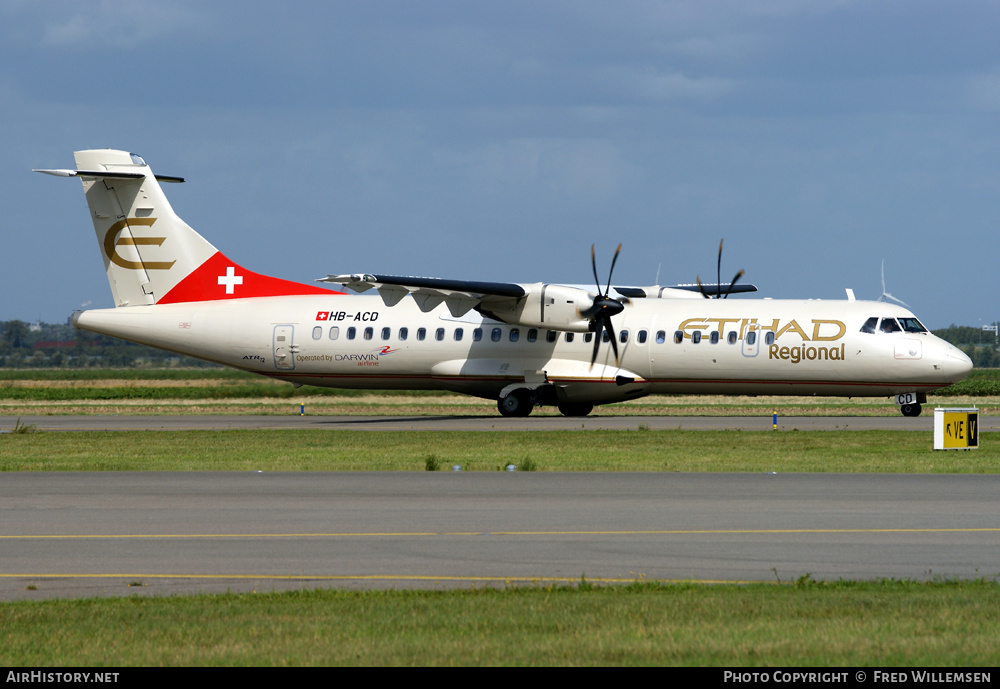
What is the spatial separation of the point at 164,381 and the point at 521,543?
63.3m

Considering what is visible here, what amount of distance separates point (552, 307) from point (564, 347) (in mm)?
1700

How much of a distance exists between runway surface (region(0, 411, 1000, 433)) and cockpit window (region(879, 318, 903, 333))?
8.91ft

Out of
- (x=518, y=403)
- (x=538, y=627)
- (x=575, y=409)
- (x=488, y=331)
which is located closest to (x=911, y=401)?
(x=575, y=409)

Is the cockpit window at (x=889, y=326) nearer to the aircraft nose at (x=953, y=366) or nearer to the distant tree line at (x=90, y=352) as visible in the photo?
the aircraft nose at (x=953, y=366)

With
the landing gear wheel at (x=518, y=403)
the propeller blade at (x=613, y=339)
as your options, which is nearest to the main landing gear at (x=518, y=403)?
the landing gear wheel at (x=518, y=403)

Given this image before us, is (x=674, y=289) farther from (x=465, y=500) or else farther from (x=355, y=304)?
(x=465, y=500)

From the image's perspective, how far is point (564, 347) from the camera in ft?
119

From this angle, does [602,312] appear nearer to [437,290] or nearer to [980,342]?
[437,290]

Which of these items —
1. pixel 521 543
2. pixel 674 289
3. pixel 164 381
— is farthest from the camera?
pixel 164 381

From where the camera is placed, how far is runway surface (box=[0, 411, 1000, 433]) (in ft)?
105

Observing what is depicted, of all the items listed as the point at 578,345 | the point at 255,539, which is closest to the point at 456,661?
the point at 255,539

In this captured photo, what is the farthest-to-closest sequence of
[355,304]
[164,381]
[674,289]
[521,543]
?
[164,381], [674,289], [355,304], [521,543]

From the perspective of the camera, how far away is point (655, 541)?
1230 cm

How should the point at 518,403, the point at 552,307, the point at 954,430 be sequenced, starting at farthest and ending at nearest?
the point at 518,403 → the point at 552,307 → the point at 954,430
